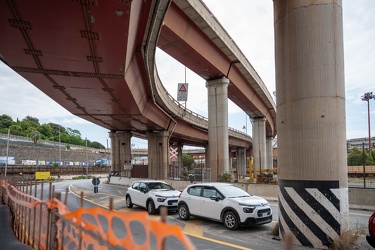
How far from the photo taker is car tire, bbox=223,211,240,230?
10953 mm

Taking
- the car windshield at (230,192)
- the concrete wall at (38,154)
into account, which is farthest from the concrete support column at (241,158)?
the car windshield at (230,192)

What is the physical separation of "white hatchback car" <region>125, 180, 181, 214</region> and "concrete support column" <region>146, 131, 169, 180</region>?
91.3 feet

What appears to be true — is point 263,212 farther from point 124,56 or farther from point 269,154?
point 269,154

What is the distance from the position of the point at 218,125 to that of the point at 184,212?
17.6 m

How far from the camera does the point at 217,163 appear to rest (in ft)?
96.4

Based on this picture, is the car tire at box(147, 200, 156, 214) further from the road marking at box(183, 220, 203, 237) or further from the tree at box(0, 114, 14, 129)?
the tree at box(0, 114, 14, 129)

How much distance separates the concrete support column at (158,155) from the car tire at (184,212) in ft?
104

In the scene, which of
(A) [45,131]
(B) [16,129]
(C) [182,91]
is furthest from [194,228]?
(A) [45,131]

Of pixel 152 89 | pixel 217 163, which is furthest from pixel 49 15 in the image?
pixel 217 163

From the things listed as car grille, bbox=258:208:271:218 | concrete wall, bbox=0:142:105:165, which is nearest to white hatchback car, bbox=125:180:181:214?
car grille, bbox=258:208:271:218

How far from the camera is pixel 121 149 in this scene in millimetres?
49938

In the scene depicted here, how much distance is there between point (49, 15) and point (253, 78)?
26.0 meters

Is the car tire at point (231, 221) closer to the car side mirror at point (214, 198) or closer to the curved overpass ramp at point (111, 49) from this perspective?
the car side mirror at point (214, 198)

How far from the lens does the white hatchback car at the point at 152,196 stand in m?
14.8
